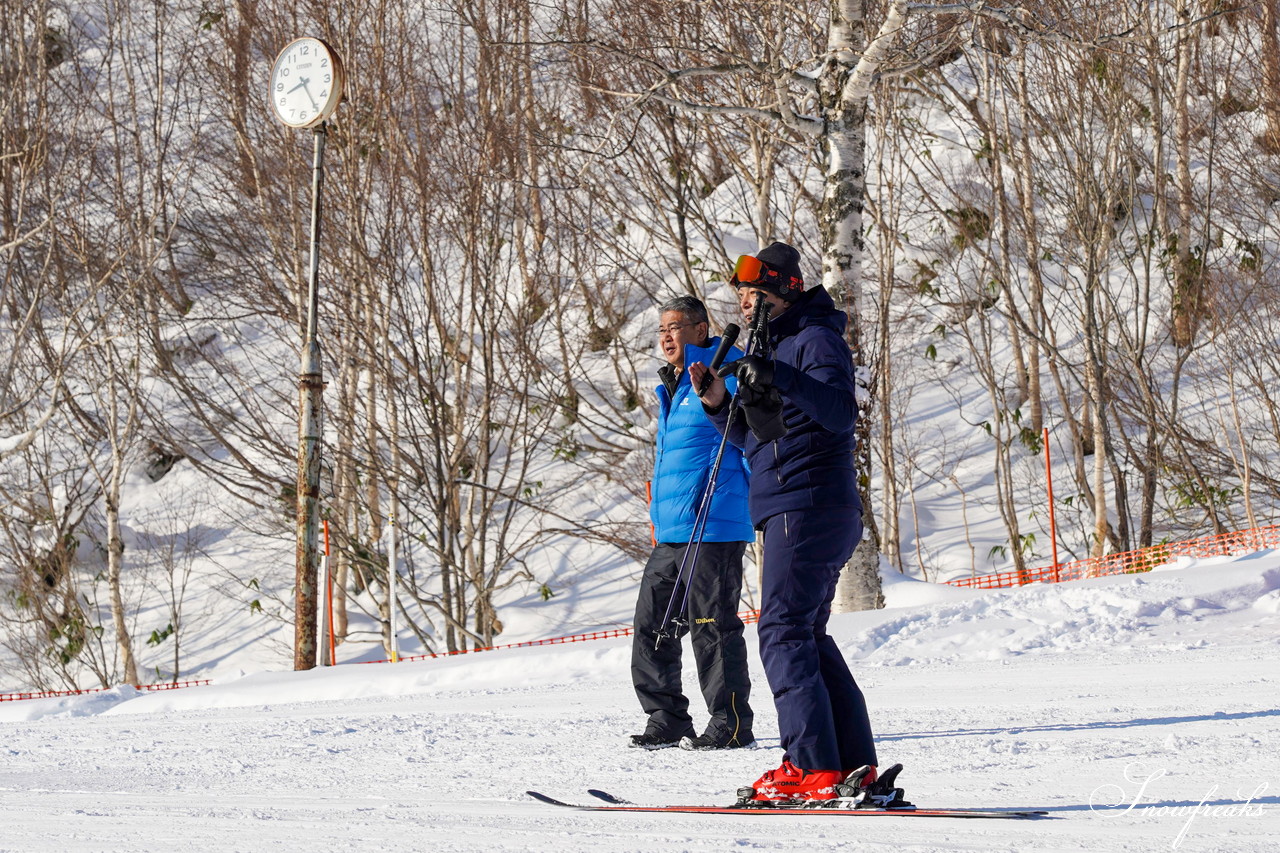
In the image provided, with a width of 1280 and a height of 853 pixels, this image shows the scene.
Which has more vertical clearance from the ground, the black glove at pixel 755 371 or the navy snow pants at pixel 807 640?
the black glove at pixel 755 371

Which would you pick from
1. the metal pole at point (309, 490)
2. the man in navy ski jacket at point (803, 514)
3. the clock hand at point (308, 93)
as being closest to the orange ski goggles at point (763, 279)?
the man in navy ski jacket at point (803, 514)

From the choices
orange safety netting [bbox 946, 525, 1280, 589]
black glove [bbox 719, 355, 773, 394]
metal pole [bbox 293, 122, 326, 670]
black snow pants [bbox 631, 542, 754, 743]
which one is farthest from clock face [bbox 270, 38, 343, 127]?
black glove [bbox 719, 355, 773, 394]

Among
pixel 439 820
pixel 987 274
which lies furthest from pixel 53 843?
pixel 987 274

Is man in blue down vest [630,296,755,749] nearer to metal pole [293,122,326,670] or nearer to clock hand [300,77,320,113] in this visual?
metal pole [293,122,326,670]

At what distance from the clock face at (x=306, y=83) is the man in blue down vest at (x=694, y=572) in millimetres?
6035

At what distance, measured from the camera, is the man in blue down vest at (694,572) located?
4.71m

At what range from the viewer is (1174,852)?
101 inches

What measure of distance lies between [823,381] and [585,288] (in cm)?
1454

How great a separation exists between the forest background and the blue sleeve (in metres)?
9.12

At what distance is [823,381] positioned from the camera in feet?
10.7

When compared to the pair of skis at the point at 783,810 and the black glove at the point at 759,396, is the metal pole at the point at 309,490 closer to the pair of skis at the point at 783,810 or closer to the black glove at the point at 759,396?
the pair of skis at the point at 783,810

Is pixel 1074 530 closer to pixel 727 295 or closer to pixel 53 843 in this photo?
pixel 727 295

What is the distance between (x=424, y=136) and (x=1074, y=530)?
10018mm

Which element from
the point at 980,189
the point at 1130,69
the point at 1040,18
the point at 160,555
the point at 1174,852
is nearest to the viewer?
the point at 1174,852
